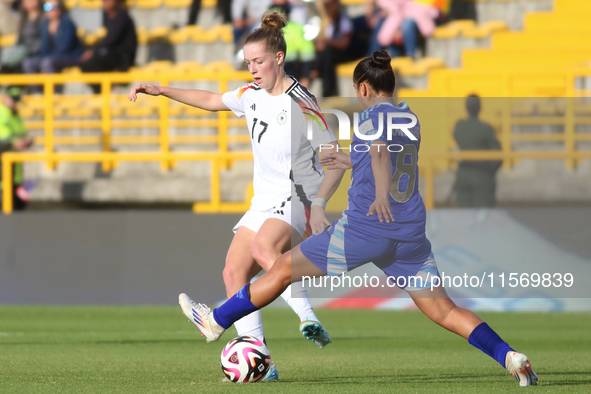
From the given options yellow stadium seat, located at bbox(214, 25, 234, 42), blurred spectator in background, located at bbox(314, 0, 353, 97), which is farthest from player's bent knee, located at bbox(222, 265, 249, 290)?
yellow stadium seat, located at bbox(214, 25, 234, 42)

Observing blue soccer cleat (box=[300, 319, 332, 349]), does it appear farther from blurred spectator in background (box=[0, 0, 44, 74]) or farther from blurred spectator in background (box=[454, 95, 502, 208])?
blurred spectator in background (box=[0, 0, 44, 74])

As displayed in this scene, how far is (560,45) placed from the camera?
16.0 metres

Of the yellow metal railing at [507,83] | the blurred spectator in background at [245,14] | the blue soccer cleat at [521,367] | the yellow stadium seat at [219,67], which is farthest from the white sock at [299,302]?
the blurred spectator in background at [245,14]

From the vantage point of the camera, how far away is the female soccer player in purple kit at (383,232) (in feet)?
16.2

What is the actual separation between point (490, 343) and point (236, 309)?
4.48 ft

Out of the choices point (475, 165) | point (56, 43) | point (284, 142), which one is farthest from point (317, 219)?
point (56, 43)

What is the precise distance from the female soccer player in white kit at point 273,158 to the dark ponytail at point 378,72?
0.74 metres

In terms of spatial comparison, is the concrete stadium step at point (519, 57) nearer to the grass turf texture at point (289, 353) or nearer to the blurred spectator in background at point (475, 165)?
the blurred spectator in background at point (475, 165)

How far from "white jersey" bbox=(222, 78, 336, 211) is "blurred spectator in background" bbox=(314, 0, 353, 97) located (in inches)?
334

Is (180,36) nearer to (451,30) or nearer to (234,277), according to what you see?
(451,30)

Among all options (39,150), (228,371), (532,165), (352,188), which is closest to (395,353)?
(228,371)

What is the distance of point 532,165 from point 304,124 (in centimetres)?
694

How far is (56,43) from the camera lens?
1587cm

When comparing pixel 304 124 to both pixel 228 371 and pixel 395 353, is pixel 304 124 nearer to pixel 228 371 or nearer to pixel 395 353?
pixel 228 371
